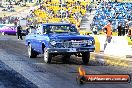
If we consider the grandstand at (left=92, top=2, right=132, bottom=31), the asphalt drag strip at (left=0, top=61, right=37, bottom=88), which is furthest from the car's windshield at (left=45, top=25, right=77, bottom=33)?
the grandstand at (left=92, top=2, right=132, bottom=31)

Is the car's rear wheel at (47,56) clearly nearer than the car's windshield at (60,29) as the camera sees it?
Yes

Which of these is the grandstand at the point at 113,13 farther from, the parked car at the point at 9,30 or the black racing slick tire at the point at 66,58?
the black racing slick tire at the point at 66,58

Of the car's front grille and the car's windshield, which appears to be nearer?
the car's front grille

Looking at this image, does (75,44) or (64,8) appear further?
(64,8)

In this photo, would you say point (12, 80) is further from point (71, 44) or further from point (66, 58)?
point (66, 58)

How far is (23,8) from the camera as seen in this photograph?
92.8 metres

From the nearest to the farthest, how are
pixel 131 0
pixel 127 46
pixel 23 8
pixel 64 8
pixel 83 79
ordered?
1. pixel 83 79
2. pixel 127 46
3. pixel 131 0
4. pixel 64 8
5. pixel 23 8

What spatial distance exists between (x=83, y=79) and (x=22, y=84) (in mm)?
4374

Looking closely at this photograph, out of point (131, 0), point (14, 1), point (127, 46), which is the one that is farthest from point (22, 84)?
point (14, 1)

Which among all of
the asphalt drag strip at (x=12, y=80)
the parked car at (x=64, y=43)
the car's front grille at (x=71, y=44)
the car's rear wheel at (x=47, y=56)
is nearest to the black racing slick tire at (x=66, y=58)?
the parked car at (x=64, y=43)

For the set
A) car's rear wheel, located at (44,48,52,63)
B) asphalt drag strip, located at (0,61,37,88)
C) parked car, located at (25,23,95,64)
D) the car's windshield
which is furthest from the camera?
the car's windshield

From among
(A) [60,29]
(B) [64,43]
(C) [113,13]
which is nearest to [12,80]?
(B) [64,43]

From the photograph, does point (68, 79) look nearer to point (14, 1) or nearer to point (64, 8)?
point (64, 8)

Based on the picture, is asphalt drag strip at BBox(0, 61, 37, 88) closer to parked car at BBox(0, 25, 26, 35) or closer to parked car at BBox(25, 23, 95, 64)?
parked car at BBox(25, 23, 95, 64)
